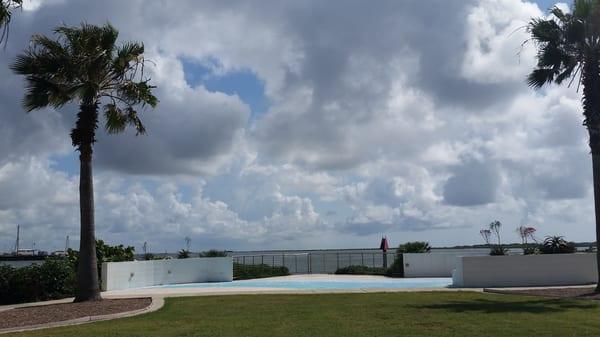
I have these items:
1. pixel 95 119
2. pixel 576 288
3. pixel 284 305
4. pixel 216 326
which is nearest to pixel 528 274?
pixel 576 288

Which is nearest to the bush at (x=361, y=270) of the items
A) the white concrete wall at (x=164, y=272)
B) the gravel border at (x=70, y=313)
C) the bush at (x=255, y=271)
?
the bush at (x=255, y=271)

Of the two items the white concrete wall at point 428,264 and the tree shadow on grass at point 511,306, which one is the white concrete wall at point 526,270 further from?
the white concrete wall at point 428,264

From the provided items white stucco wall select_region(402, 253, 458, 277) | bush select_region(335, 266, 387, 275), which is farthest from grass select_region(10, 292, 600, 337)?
bush select_region(335, 266, 387, 275)

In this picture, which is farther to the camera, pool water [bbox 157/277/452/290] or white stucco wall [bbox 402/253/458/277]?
white stucco wall [bbox 402/253/458/277]

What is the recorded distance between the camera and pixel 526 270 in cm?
2383

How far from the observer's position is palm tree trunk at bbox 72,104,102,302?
19016 millimetres

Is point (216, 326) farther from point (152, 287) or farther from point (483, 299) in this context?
point (152, 287)

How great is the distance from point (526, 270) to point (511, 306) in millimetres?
8640

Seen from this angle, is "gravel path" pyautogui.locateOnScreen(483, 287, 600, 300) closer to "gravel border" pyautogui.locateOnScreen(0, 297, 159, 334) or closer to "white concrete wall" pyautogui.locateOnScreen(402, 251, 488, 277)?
"white concrete wall" pyautogui.locateOnScreen(402, 251, 488, 277)

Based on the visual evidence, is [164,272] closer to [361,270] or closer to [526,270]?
[361,270]

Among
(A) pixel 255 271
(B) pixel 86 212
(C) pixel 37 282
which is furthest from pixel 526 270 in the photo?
(C) pixel 37 282

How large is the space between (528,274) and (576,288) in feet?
9.02

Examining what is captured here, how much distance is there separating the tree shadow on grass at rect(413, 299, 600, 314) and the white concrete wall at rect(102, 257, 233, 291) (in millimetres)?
13631

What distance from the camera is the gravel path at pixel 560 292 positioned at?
1859 cm
